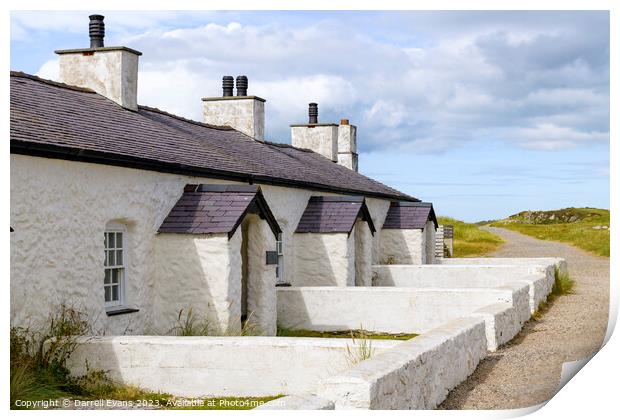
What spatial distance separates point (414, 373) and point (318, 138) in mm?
21156

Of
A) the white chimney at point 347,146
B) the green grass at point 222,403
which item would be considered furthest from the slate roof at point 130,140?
the white chimney at point 347,146

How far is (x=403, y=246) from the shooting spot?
23984 mm

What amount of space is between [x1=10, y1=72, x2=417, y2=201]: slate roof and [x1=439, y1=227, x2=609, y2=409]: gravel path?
18.4 ft

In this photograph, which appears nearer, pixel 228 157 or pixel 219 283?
pixel 219 283

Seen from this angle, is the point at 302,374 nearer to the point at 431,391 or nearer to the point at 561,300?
the point at 431,391

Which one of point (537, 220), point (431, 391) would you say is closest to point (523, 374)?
point (431, 391)

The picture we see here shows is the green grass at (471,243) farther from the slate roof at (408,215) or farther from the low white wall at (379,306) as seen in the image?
the low white wall at (379,306)

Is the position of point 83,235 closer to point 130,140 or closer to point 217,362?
point 130,140

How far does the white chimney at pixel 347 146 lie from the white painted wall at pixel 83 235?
1632cm

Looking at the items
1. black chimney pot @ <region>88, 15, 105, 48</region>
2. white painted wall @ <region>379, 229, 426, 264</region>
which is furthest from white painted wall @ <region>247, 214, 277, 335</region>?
white painted wall @ <region>379, 229, 426, 264</region>

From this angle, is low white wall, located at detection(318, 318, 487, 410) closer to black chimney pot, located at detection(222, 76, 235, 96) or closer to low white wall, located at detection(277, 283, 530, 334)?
low white wall, located at detection(277, 283, 530, 334)

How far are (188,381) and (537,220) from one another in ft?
249

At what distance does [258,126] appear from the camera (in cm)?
2216

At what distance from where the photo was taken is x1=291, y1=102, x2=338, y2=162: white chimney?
28.4m
